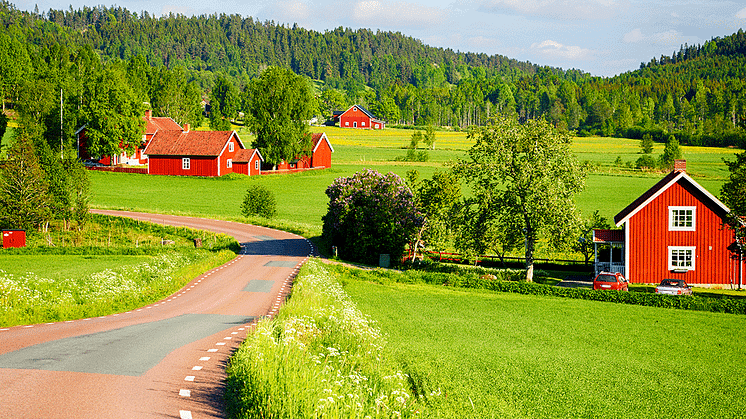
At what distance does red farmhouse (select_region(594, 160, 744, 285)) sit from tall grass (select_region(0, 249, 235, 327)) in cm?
2783

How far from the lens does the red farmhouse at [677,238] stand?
131 ft

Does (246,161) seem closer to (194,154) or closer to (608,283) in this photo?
(194,154)

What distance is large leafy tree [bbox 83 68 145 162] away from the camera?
292 feet

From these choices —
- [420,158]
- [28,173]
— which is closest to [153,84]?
[420,158]

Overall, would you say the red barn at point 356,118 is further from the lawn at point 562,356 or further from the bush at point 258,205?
the lawn at point 562,356

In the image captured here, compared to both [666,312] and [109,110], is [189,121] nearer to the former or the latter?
[109,110]

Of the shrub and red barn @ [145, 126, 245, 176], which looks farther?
red barn @ [145, 126, 245, 176]

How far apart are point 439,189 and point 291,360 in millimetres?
29785

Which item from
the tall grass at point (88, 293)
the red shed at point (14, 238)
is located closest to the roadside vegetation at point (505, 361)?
the tall grass at point (88, 293)

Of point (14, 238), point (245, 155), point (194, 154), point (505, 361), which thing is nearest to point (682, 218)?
point (505, 361)

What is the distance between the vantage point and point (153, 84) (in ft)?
477

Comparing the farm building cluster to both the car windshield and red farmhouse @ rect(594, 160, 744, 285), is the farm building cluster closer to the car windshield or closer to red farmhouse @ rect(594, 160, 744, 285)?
red farmhouse @ rect(594, 160, 744, 285)

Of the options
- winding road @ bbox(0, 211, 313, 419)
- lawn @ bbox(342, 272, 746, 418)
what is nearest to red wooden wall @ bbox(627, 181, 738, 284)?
lawn @ bbox(342, 272, 746, 418)

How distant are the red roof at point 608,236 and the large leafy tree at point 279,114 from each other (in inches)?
2271
